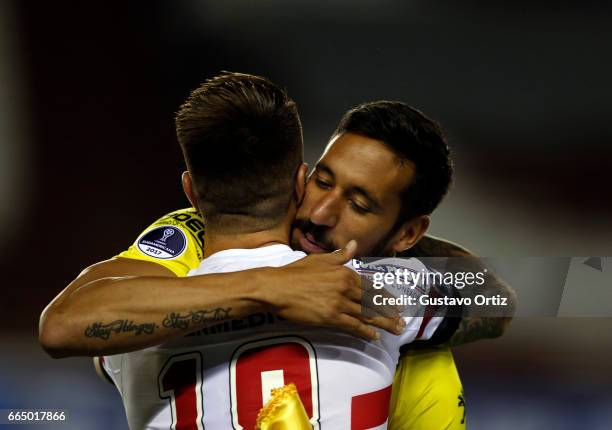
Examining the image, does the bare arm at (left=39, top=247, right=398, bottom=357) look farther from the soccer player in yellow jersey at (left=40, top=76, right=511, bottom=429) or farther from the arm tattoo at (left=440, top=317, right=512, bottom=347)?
the arm tattoo at (left=440, top=317, right=512, bottom=347)

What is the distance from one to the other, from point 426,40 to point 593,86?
56cm

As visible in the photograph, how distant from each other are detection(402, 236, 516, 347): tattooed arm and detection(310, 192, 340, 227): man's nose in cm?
36

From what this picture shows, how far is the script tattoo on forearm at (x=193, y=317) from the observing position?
1.21 meters

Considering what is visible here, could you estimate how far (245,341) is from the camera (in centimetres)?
127

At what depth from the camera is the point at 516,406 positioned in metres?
2.71

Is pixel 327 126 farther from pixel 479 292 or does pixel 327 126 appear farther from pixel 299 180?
pixel 299 180

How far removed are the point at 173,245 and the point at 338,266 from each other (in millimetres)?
395

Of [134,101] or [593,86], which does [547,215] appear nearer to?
[593,86]

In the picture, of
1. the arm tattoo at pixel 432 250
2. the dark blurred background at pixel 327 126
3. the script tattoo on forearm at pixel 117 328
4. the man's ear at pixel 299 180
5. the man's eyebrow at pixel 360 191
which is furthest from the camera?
the dark blurred background at pixel 327 126

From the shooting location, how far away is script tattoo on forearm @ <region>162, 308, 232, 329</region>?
1212mm

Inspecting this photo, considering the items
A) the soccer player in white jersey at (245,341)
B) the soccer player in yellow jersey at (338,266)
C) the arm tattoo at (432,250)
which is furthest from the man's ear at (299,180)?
the arm tattoo at (432,250)

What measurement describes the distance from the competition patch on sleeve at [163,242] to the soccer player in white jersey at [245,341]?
20 centimetres

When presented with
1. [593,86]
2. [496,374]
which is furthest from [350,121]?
[496,374]

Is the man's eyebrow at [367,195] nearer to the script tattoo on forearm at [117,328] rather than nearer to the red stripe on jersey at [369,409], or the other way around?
the red stripe on jersey at [369,409]
